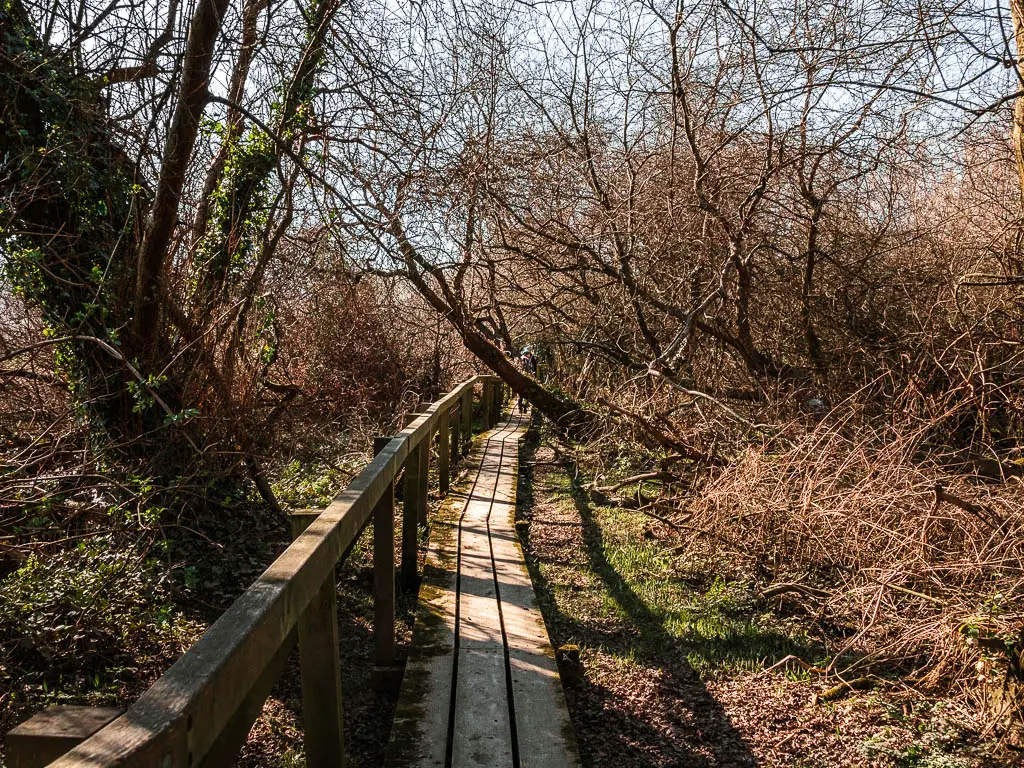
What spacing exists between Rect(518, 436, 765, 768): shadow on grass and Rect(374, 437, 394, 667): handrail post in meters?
1.07

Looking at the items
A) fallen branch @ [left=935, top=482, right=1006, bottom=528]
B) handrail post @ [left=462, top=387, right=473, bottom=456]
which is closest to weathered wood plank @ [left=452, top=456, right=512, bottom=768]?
fallen branch @ [left=935, top=482, right=1006, bottom=528]

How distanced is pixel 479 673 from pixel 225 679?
2518 mm

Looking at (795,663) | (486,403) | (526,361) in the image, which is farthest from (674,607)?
(526,361)

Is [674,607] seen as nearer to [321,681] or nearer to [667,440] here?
[667,440]

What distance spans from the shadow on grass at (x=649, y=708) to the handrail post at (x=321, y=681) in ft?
4.93

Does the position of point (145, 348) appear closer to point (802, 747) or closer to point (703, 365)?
point (802, 747)

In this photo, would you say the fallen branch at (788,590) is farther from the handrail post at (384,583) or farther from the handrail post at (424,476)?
the handrail post at (384,583)

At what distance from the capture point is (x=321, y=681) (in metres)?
2.91

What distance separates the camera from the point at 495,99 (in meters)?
10.3

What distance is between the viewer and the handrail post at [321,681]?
114 inches

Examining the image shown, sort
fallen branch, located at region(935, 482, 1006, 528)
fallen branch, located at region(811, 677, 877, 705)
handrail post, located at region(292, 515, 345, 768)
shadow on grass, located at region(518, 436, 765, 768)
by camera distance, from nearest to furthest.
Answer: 1. handrail post, located at region(292, 515, 345, 768)
2. shadow on grass, located at region(518, 436, 765, 768)
3. fallen branch, located at region(811, 677, 877, 705)
4. fallen branch, located at region(935, 482, 1006, 528)

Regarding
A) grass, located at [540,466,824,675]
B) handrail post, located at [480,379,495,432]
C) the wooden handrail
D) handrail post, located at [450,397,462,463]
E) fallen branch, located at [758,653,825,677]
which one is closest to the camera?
the wooden handrail

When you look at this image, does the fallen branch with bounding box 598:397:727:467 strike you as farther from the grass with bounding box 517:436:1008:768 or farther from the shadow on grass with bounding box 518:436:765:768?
the shadow on grass with bounding box 518:436:765:768

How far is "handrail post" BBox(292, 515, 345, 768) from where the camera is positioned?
2.90 m
